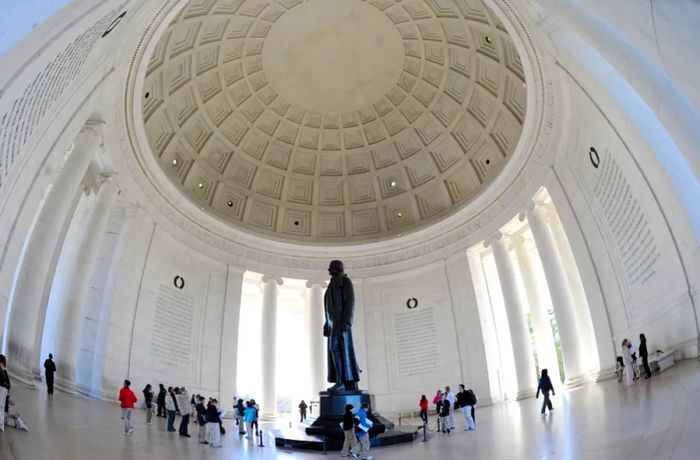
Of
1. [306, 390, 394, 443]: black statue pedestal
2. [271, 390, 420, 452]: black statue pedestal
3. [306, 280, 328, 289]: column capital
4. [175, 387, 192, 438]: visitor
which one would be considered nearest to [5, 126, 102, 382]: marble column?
[175, 387, 192, 438]: visitor

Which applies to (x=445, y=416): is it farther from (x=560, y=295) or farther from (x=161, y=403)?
(x=560, y=295)

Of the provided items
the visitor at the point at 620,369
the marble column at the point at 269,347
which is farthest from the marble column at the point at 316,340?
the visitor at the point at 620,369

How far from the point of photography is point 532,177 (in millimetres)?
24547

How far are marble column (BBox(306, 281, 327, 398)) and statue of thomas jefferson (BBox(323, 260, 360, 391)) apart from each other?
15801mm

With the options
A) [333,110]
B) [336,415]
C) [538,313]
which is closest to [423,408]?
[336,415]

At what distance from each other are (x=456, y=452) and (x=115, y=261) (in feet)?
61.1

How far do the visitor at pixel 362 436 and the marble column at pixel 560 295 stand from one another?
14.2 m

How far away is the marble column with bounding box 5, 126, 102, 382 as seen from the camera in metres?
15.6

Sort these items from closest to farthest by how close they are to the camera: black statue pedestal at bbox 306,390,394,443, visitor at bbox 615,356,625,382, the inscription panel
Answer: black statue pedestal at bbox 306,390,394,443, the inscription panel, visitor at bbox 615,356,625,382

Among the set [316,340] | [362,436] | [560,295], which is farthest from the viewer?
[316,340]

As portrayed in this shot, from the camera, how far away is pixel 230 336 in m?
27.7

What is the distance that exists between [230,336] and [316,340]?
494cm

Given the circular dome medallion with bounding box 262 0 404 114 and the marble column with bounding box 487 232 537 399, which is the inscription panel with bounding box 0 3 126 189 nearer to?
the circular dome medallion with bounding box 262 0 404 114

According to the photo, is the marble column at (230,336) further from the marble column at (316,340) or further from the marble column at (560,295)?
the marble column at (560,295)
